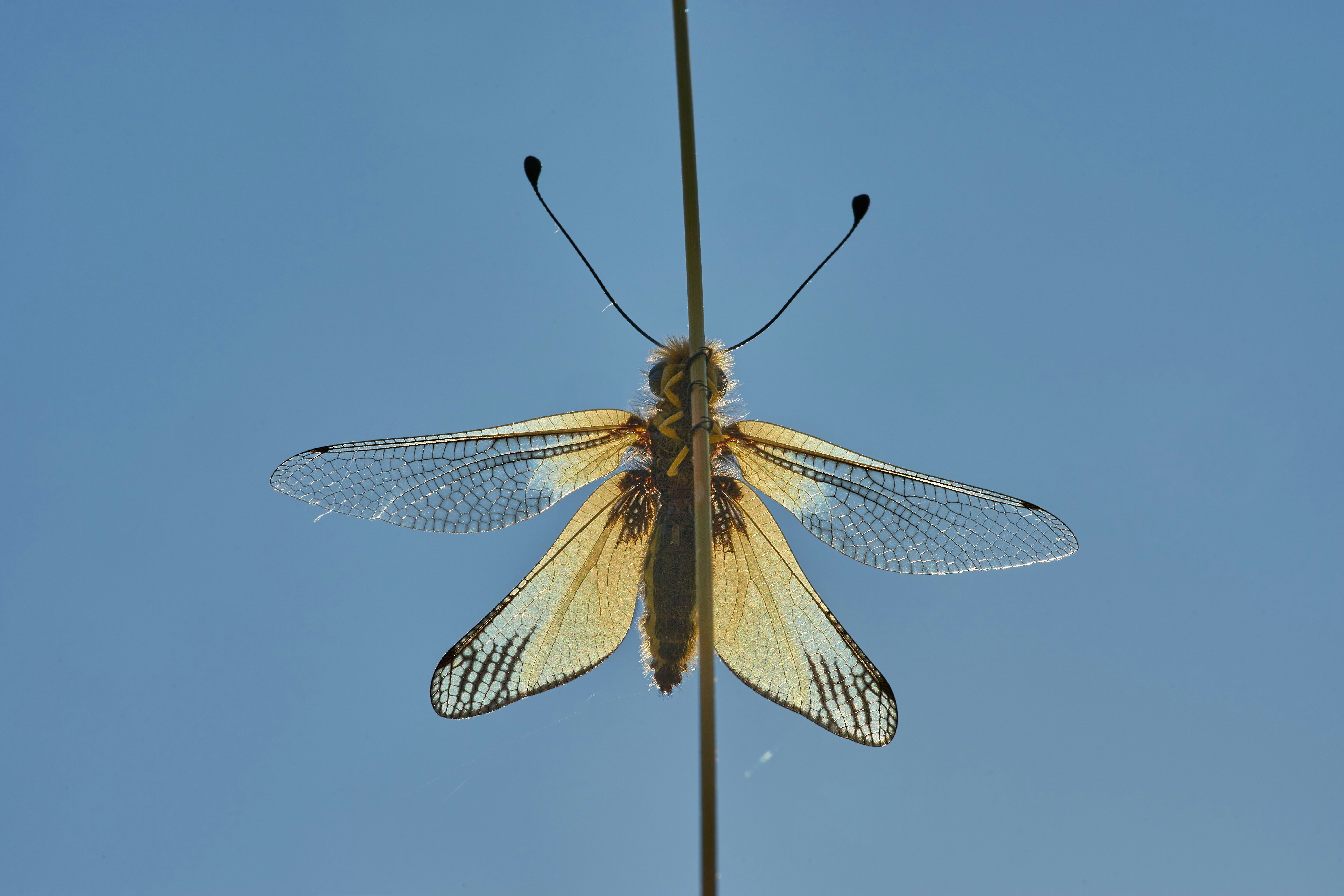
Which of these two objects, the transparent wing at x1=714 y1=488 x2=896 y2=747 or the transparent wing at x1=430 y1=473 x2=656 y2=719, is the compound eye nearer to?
the transparent wing at x1=430 y1=473 x2=656 y2=719

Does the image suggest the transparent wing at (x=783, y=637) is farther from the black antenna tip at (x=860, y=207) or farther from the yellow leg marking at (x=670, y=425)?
the black antenna tip at (x=860, y=207)

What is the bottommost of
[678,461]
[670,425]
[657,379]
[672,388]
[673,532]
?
[673,532]

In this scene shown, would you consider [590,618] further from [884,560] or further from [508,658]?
[884,560]

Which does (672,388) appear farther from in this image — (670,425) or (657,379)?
(657,379)

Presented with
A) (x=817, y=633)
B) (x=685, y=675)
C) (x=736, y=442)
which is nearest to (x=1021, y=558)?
(x=817, y=633)

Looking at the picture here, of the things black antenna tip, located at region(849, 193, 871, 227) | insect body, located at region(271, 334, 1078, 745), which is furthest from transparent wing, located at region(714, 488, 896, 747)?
black antenna tip, located at region(849, 193, 871, 227)

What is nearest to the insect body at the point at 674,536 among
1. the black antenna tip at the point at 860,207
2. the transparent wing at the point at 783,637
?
the transparent wing at the point at 783,637

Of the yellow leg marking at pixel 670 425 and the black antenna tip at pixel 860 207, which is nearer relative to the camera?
the black antenna tip at pixel 860 207

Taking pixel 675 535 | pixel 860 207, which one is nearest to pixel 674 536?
pixel 675 535
